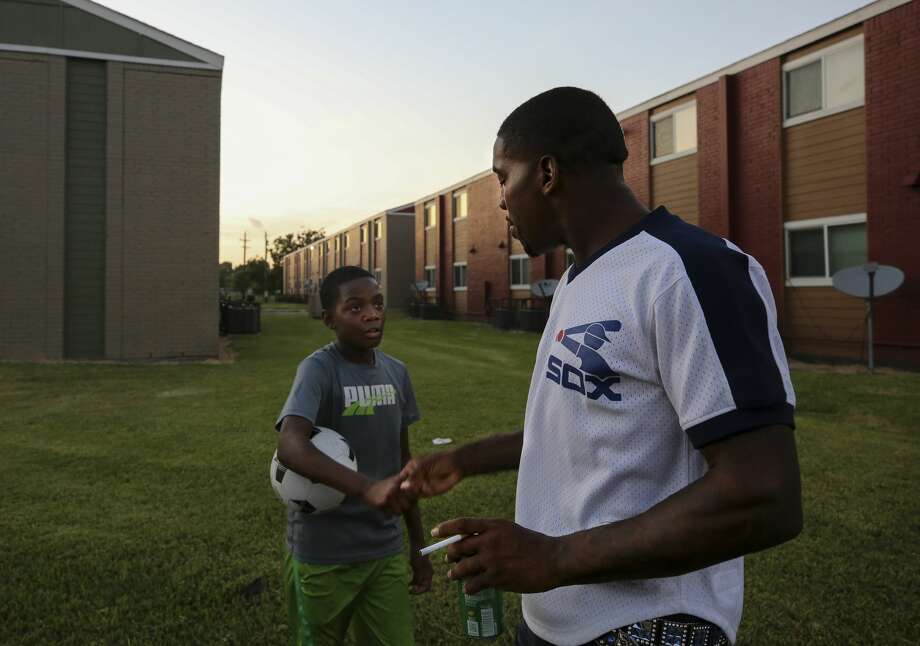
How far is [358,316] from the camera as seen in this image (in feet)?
10.3

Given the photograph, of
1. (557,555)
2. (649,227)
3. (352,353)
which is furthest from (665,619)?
(352,353)

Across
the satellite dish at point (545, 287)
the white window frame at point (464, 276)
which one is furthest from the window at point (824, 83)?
the white window frame at point (464, 276)

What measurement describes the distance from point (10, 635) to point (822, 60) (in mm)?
18225

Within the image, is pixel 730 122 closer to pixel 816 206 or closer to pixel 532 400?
pixel 816 206

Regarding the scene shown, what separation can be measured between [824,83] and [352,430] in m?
16.9

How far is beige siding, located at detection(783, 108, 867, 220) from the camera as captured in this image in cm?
1521

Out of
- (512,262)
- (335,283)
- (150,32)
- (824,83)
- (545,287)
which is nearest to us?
(335,283)

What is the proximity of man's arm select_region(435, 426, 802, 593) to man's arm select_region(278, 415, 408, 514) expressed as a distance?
3.40 ft

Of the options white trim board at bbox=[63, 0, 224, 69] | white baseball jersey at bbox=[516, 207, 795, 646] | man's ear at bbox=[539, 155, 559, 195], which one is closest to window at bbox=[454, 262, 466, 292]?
white trim board at bbox=[63, 0, 224, 69]

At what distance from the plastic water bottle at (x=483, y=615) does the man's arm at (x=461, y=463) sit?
345mm

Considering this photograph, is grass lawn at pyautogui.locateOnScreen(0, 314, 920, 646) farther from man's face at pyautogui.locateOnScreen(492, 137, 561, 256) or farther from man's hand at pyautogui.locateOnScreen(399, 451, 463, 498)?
man's face at pyautogui.locateOnScreen(492, 137, 561, 256)

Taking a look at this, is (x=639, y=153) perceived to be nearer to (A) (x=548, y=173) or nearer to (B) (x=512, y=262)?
(B) (x=512, y=262)

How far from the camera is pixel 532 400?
166 cm

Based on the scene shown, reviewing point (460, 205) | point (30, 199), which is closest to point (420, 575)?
point (30, 199)
